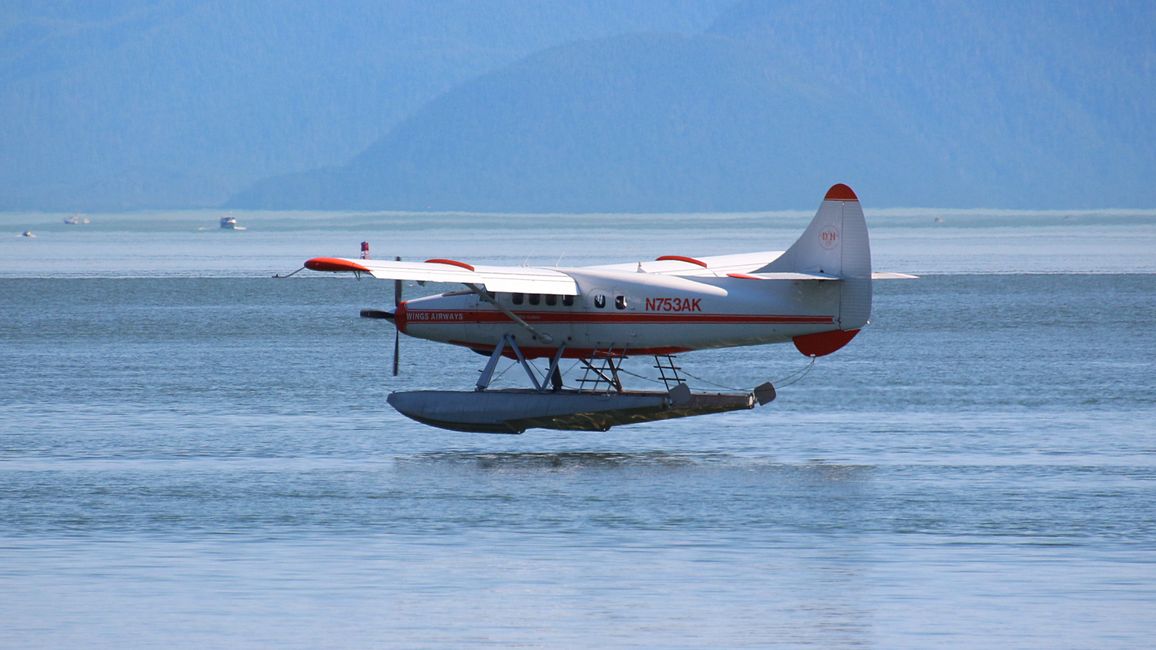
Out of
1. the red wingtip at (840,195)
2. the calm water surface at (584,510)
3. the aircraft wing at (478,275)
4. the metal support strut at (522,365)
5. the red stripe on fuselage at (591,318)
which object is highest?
the red wingtip at (840,195)

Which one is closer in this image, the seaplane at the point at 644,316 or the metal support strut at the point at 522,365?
the seaplane at the point at 644,316

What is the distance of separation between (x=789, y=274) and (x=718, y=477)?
13.5 ft

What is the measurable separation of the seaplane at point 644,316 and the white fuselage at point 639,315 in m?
0.01

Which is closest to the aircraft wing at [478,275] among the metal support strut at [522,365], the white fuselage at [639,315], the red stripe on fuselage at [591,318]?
the white fuselage at [639,315]

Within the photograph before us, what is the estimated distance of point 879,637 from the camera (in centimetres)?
1345

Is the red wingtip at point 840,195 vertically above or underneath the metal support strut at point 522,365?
above

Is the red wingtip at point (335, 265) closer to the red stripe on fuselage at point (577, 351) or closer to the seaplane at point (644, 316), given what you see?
the seaplane at point (644, 316)

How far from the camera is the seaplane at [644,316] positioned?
24062 mm

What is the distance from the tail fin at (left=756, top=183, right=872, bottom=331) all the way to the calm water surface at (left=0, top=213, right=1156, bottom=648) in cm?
171

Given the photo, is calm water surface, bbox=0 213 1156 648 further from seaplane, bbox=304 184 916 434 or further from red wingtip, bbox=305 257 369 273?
red wingtip, bbox=305 257 369 273

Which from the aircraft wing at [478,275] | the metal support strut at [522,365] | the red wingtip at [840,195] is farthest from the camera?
the metal support strut at [522,365]

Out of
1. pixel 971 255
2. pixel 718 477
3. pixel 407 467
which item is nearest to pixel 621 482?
pixel 718 477

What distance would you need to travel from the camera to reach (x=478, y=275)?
79.5ft

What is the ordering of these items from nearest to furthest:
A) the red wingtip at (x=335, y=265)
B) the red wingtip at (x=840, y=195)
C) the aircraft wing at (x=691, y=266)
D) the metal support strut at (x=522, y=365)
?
the red wingtip at (x=335, y=265) < the red wingtip at (x=840, y=195) < the metal support strut at (x=522, y=365) < the aircraft wing at (x=691, y=266)
